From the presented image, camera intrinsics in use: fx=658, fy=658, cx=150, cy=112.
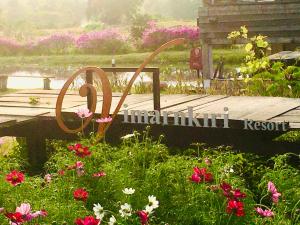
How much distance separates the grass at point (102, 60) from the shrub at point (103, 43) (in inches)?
→ 65.5

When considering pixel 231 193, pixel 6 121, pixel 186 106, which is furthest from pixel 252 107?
pixel 231 193

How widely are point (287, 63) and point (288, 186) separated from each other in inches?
323

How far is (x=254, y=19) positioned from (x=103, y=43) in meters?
21.5

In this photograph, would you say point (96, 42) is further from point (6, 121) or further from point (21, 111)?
point (6, 121)

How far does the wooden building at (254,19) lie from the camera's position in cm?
1789

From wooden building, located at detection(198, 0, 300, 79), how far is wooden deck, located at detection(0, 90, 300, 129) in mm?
7941

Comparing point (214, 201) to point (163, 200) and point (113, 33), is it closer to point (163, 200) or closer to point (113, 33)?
point (163, 200)

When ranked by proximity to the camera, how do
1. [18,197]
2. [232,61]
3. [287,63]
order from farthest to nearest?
1. [232,61]
2. [287,63]
3. [18,197]

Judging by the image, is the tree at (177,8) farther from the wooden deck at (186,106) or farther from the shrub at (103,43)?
the wooden deck at (186,106)

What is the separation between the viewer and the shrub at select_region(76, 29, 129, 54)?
3809 centimetres

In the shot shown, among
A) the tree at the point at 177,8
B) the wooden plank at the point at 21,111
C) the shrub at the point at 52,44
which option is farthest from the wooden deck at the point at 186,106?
the tree at the point at 177,8

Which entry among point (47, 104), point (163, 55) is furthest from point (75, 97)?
point (163, 55)

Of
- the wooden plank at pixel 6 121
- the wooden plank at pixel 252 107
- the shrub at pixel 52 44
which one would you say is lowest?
the wooden plank at pixel 6 121

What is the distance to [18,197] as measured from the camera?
5477 mm
